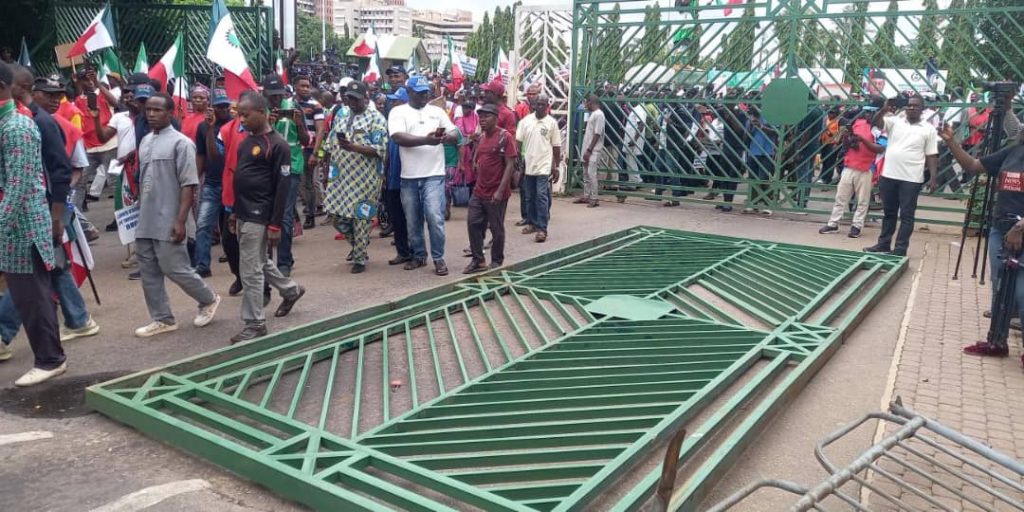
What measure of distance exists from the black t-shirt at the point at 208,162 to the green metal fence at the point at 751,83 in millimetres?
7119

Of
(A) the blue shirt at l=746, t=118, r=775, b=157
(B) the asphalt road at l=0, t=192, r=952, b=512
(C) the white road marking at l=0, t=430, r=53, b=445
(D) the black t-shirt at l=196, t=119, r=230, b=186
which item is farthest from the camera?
(A) the blue shirt at l=746, t=118, r=775, b=157

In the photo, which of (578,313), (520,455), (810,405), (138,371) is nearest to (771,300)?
(578,313)

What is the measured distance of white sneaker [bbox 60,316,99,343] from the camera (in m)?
5.13

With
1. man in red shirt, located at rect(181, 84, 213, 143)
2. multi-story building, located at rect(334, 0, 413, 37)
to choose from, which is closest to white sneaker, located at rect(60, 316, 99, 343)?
man in red shirt, located at rect(181, 84, 213, 143)

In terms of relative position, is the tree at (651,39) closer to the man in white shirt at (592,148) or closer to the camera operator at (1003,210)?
the man in white shirt at (592,148)

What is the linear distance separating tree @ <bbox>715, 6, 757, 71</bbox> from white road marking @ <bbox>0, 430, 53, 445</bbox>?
1011cm

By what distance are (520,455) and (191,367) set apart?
7.26 feet

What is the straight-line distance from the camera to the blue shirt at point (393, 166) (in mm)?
7484

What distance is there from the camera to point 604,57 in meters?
12.4

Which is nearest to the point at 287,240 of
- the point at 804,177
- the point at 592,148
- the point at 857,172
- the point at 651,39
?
the point at 592,148

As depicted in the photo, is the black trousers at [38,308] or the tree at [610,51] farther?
the tree at [610,51]

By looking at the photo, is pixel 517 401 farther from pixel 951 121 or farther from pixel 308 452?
pixel 951 121

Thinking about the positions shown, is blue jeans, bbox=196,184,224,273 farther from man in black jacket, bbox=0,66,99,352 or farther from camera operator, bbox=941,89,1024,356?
camera operator, bbox=941,89,1024,356

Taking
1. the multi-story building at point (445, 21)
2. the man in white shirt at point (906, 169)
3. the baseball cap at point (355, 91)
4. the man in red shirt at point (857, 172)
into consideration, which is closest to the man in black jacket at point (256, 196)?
the baseball cap at point (355, 91)
